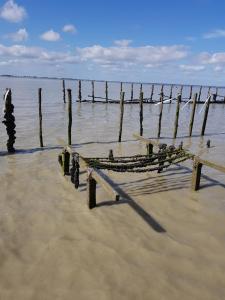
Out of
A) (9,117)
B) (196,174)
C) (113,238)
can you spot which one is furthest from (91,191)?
(9,117)

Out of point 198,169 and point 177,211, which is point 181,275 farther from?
point 198,169

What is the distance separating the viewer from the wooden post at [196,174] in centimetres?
937

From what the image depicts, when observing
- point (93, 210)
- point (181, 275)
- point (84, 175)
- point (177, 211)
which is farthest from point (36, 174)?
point (181, 275)

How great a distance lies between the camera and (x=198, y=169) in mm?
9422


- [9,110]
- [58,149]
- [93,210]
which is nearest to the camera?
[93,210]

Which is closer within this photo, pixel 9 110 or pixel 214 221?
pixel 214 221

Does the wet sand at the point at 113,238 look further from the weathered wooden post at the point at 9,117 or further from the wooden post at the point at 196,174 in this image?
the weathered wooden post at the point at 9,117

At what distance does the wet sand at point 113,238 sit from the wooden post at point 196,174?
188 millimetres

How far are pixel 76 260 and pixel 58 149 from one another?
30.9ft

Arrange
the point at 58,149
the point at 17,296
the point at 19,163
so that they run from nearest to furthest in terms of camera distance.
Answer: the point at 17,296, the point at 19,163, the point at 58,149

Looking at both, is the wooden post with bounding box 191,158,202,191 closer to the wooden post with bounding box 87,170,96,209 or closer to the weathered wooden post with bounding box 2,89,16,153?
the wooden post with bounding box 87,170,96,209

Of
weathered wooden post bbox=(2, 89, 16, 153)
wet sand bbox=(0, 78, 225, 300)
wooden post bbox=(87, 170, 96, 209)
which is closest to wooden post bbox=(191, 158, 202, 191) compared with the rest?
wet sand bbox=(0, 78, 225, 300)

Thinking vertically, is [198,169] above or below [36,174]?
above

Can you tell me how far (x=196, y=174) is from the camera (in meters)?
9.49
